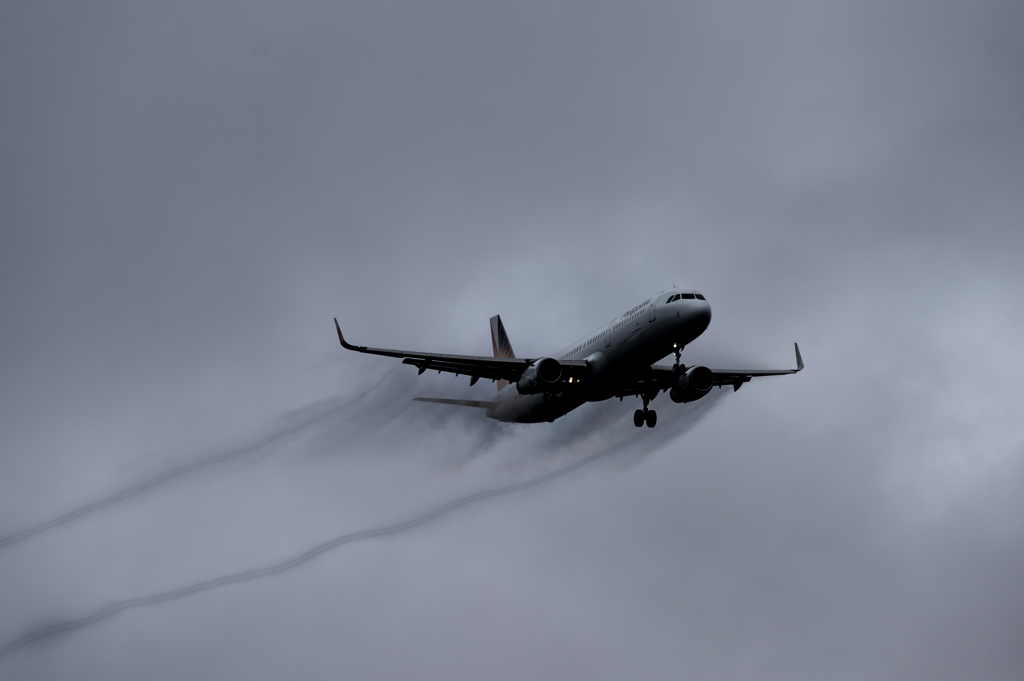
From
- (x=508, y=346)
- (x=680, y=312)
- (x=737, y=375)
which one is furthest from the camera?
(x=508, y=346)

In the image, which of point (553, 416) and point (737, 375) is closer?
point (553, 416)

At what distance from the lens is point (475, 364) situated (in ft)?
172

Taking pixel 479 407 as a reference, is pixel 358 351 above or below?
above

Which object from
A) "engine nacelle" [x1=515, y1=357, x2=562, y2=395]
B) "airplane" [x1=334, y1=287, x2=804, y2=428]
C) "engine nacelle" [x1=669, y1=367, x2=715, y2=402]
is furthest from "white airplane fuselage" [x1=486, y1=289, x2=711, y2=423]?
"engine nacelle" [x1=669, y1=367, x2=715, y2=402]

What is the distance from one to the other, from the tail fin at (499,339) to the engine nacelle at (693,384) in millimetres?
18204

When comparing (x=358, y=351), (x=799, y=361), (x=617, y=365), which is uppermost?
(x=358, y=351)

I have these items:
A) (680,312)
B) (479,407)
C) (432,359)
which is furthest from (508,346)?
(680,312)

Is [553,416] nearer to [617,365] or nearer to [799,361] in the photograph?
[617,365]

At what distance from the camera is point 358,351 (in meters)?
48.2

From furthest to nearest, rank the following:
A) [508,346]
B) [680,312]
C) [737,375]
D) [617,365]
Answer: [508,346]
[737,375]
[617,365]
[680,312]

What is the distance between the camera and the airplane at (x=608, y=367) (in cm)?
4706

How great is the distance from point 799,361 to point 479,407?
20.8m

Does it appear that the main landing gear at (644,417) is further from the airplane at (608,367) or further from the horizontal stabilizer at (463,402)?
the horizontal stabilizer at (463,402)

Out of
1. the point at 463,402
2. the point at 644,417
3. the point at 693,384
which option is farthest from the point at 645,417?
the point at 463,402
